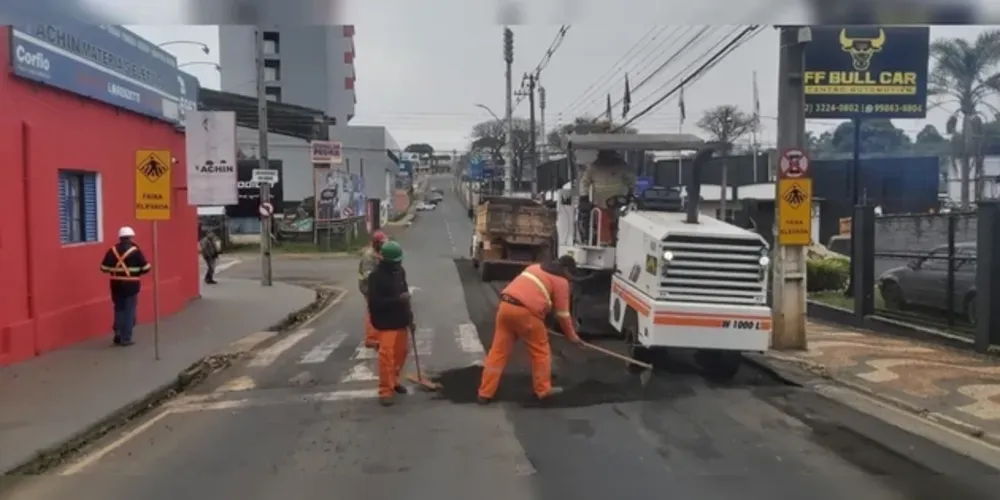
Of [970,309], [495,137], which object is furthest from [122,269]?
[495,137]

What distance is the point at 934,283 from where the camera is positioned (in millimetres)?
16703

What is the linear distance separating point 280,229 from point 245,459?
4709 cm

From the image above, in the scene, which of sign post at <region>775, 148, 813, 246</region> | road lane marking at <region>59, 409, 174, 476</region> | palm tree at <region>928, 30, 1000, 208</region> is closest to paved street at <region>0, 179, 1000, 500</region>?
road lane marking at <region>59, 409, 174, 476</region>

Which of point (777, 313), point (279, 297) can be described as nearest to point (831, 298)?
point (777, 313)

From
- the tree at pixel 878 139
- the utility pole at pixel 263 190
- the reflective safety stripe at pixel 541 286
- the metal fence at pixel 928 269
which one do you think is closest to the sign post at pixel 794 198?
the metal fence at pixel 928 269

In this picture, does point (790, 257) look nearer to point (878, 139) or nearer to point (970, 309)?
point (970, 309)

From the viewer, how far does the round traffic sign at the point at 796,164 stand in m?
14.4

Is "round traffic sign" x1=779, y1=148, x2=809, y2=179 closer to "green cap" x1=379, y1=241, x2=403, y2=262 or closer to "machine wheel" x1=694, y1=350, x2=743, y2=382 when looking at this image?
"machine wheel" x1=694, y1=350, x2=743, y2=382

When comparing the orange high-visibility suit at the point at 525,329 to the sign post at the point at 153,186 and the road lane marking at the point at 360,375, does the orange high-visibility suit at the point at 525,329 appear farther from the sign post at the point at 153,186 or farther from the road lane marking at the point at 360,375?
the sign post at the point at 153,186

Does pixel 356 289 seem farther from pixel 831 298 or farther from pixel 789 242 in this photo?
pixel 789 242

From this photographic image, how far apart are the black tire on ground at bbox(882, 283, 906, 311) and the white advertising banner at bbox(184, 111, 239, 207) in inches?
516

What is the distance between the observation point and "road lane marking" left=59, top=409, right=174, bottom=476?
8.36 m

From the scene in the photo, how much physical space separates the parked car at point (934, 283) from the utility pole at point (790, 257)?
109 inches

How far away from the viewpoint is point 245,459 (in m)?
8.46
